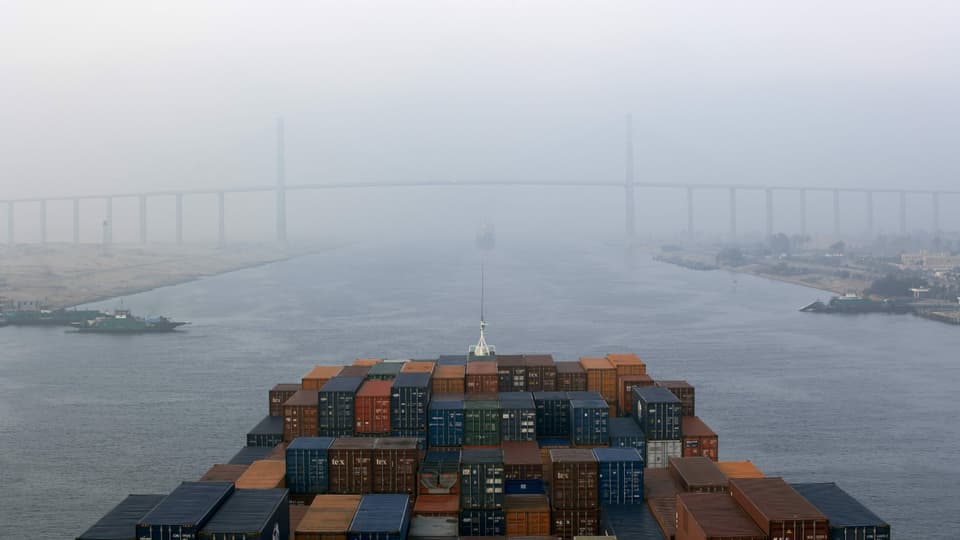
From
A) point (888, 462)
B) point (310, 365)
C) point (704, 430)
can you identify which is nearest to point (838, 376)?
point (888, 462)

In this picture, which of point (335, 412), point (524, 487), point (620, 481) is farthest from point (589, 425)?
point (335, 412)

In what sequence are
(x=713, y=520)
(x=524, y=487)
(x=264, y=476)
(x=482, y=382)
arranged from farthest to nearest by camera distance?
(x=482, y=382) < (x=524, y=487) < (x=264, y=476) < (x=713, y=520)

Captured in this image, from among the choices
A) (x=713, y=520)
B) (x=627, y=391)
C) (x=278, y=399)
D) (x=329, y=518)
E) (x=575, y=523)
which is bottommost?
(x=575, y=523)

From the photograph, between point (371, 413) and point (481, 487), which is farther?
point (371, 413)

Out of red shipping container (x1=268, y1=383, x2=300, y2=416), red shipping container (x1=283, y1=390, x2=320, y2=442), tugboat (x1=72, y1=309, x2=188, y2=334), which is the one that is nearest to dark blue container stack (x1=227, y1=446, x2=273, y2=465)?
red shipping container (x1=283, y1=390, x2=320, y2=442)

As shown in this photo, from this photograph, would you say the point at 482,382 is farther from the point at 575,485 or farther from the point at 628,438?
the point at 575,485

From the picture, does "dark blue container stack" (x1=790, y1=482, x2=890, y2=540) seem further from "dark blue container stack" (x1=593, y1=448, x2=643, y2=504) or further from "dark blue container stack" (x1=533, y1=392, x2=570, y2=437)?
"dark blue container stack" (x1=533, y1=392, x2=570, y2=437)

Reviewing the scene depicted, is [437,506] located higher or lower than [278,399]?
lower

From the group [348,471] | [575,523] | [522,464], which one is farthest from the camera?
[522,464]

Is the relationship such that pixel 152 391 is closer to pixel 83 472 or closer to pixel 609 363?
pixel 83 472
